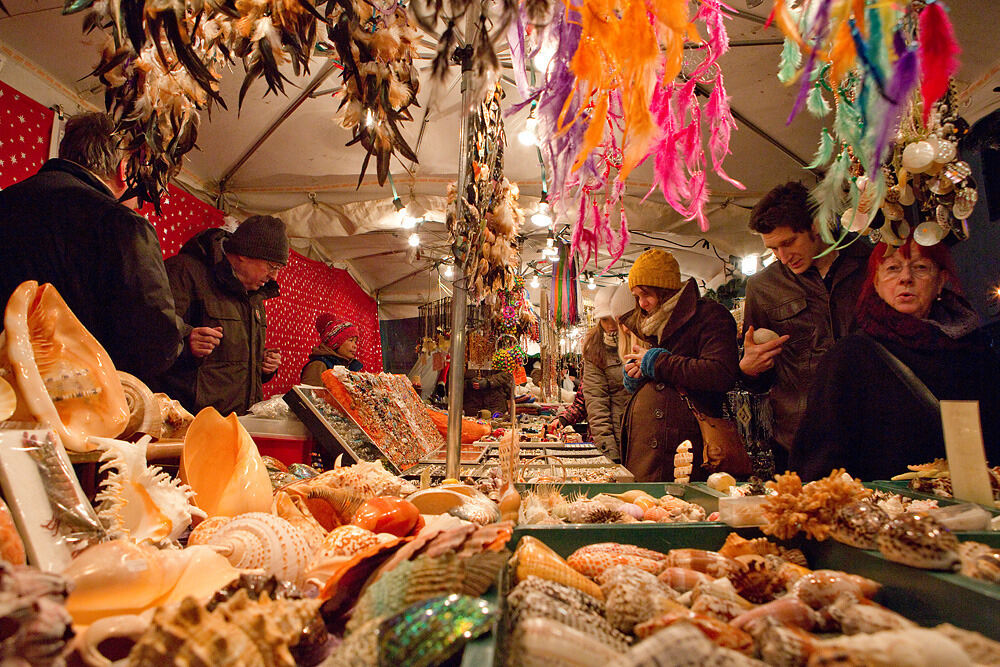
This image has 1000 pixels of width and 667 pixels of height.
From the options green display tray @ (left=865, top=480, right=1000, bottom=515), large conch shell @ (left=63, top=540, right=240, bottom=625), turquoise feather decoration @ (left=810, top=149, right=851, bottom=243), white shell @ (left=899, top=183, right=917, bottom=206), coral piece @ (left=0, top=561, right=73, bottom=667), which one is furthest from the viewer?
turquoise feather decoration @ (left=810, top=149, right=851, bottom=243)

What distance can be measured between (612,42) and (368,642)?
122 centimetres

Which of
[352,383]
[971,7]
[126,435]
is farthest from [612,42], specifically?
[971,7]

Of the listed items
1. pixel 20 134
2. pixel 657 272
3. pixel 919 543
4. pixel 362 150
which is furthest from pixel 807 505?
pixel 362 150

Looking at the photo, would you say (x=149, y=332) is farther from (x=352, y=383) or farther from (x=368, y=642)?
(x=368, y=642)

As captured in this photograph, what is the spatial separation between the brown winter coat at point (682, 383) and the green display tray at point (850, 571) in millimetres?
1616

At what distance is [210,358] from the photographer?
2.78 meters

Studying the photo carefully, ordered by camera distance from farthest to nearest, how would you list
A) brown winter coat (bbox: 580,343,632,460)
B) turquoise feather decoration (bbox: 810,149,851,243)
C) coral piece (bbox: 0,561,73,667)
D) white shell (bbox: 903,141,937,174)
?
brown winter coat (bbox: 580,343,632,460), turquoise feather decoration (bbox: 810,149,851,243), white shell (bbox: 903,141,937,174), coral piece (bbox: 0,561,73,667)

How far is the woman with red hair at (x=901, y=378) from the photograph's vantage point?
67.7 inches

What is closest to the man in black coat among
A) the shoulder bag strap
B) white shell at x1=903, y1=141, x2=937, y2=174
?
the shoulder bag strap

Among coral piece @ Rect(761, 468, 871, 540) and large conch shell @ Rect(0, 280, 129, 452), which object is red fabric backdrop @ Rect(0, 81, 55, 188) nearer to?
large conch shell @ Rect(0, 280, 129, 452)

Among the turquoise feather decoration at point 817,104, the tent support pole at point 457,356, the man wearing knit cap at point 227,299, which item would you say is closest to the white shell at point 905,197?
the turquoise feather decoration at point 817,104

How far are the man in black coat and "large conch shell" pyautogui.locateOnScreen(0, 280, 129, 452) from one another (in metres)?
0.67

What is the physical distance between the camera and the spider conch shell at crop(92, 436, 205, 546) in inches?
32.2

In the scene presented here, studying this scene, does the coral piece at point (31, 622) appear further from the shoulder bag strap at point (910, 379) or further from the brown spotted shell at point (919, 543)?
the shoulder bag strap at point (910, 379)
